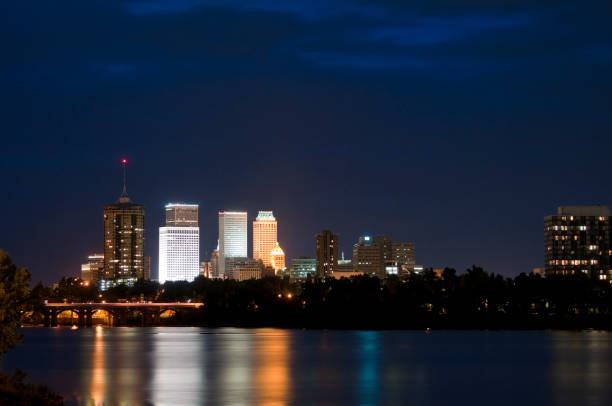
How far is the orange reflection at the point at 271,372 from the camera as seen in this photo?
8200cm

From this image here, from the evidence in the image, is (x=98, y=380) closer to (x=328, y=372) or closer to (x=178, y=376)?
(x=178, y=376)

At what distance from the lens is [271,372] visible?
108 meters

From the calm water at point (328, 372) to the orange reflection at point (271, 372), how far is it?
0.10m

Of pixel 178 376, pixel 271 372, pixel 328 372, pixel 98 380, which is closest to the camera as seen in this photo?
pixel 98 380

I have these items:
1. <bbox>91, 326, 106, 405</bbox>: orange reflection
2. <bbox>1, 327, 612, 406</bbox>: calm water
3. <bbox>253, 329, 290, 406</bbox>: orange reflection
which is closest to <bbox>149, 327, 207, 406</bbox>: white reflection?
<bbox>1, 327, 612, 406</bbox>: calm water

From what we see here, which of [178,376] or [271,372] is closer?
[178,376]

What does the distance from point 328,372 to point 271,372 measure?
19.2 feet

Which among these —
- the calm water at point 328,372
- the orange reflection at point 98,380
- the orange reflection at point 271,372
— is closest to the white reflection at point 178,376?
the calm water at point 328,372

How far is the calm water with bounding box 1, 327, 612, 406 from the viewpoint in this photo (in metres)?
83.8

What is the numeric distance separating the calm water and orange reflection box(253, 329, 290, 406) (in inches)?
3.9

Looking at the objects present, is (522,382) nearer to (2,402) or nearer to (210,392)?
(210,392)

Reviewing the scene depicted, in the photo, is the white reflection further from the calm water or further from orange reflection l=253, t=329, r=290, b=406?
orange reflection l=253, t=329, r=290, b=406

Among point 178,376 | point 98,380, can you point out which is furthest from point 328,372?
point 98,380

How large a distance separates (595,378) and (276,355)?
147 ft
